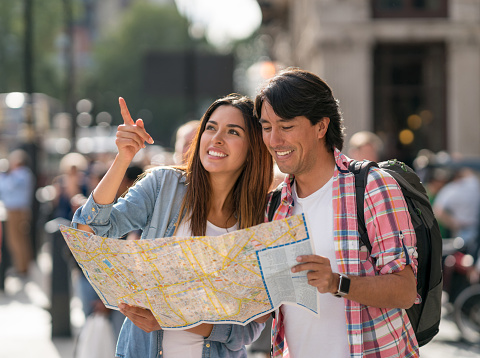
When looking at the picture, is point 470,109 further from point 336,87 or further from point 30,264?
point 30,264

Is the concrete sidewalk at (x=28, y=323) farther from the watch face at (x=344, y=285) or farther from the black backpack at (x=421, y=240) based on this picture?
the watch face at (x=344, y=285)

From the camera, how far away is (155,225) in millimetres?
3082

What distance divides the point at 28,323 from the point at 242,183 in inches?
268

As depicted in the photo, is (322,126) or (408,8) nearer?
(322,126)

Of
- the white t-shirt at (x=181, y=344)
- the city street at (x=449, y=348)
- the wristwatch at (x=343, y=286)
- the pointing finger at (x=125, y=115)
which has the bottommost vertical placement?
the city street at (x=449, y=348)

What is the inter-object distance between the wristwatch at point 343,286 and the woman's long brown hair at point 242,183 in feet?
2.58

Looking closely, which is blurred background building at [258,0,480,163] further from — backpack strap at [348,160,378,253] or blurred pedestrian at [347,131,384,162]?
backpack strap at [348,160,378,253]

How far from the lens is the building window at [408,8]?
18.2 metres

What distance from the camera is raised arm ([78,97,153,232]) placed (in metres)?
2.84

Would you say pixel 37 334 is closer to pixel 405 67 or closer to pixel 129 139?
pixel 129 139

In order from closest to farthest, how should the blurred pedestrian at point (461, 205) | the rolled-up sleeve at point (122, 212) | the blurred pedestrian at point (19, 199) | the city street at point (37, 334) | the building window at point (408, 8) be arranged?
the rolled-up sleeve at point (122, 212) → the city street at point (37, 334) → the blurred pedestrian at point (461, 205) → the blurred pedestrian at point (19, 199) → the building window at point (408, 8)

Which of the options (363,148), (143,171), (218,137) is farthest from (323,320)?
(363,148)

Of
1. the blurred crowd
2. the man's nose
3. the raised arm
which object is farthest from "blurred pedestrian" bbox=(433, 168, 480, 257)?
the raised arm

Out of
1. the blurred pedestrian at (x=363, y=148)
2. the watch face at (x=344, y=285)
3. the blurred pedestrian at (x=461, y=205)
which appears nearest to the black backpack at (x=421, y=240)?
the watch face at (x=344, y=285)
